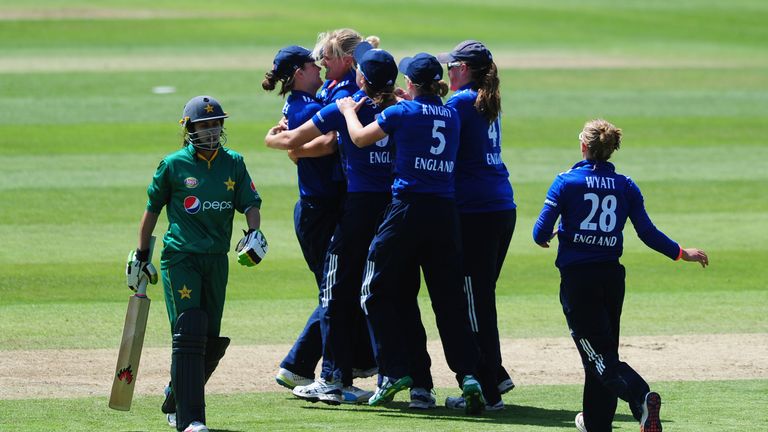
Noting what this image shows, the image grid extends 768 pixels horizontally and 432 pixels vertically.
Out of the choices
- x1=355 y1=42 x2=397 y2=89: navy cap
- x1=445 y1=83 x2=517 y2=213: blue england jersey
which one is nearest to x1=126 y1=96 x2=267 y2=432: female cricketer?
x1=355 y1=42 x2=397 y2=89: navy cap

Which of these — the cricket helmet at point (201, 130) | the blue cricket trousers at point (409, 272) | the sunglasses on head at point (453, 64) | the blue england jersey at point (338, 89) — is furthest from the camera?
the blue england jersey at point (338, 89)

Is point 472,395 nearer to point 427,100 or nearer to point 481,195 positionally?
point 481,195

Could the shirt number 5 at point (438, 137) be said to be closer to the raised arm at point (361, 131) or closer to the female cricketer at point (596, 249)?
the raised arm at point (361, 131)

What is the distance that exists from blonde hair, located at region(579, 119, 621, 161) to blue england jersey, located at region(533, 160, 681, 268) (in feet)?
0.21

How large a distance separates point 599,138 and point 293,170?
10596 millimetres

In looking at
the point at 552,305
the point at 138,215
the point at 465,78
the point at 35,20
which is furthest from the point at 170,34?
the point at 465,78

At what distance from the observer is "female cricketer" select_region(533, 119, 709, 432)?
6.93 metres

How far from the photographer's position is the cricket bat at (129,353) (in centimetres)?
727

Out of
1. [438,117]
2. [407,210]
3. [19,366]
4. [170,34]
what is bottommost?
[19,366]

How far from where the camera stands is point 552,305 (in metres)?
11.3

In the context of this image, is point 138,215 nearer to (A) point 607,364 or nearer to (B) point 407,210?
(B) point 407,210

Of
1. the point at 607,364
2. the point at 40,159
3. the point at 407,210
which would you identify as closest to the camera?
the point at 607,364

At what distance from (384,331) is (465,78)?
1.61 m

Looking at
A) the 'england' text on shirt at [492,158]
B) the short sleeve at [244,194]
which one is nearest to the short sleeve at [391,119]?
the 'england' text on shirt at [492,158]
